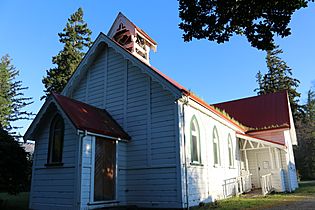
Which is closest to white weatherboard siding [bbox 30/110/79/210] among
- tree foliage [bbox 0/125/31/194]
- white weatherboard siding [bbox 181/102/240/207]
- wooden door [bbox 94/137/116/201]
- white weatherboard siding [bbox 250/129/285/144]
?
tree foliage [bbox 0/125/31/194]

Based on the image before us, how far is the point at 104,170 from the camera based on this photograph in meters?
12.0

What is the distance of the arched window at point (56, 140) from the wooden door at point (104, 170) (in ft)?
5.91

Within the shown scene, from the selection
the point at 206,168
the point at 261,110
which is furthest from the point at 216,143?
the point at 261,110

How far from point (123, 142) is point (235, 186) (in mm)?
9289

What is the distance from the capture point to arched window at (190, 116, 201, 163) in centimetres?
1338

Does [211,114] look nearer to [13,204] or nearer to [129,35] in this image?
[129,35]

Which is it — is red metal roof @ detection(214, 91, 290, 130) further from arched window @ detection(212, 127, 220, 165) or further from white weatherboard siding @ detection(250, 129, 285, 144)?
arched window @ detection(212, 127, 220, 165)

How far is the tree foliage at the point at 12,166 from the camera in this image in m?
12.4

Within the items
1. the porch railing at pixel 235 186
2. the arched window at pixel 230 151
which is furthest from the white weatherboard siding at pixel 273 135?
the arched window at pixel 230 151

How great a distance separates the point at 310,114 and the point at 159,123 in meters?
57.7

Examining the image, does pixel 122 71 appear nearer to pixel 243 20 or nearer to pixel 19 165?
pixel 19 165

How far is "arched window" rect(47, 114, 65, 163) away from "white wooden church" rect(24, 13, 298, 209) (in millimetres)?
46

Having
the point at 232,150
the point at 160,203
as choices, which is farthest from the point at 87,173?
the point at 232,150

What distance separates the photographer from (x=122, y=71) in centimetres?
1513
